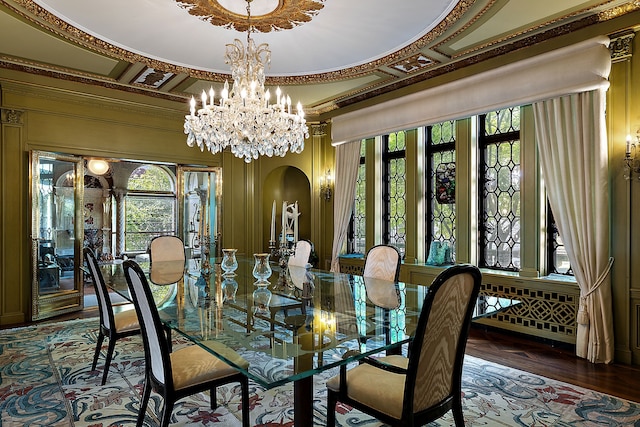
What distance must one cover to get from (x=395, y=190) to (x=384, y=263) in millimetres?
2229

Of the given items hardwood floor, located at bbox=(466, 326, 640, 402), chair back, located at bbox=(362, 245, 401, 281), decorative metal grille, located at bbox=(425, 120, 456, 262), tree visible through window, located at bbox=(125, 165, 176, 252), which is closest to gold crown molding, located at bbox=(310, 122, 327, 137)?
decorative metal grille, located at bbox=(425, 120, 456, 262)

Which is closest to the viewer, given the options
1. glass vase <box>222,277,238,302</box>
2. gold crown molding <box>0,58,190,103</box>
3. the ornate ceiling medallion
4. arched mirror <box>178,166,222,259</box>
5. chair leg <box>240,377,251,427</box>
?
chair leg <box>240,377,251,427</box>

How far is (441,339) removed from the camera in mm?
1688

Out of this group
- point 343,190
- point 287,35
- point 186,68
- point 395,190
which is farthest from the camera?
point 343,190

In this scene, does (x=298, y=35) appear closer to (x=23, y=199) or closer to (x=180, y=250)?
(x=180, y=250)

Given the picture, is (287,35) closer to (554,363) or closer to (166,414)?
(166,414)

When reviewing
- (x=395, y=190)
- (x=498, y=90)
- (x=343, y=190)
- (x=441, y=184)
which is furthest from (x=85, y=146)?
(x=498, y=90)

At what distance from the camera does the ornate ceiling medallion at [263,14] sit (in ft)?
9.79

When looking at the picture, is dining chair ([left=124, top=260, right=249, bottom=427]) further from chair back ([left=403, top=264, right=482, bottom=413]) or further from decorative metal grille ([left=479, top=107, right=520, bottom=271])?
decorative metal grille ([left=479, top=107, right=520, bottom=271])

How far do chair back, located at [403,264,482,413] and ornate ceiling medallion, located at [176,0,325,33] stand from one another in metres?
2.36

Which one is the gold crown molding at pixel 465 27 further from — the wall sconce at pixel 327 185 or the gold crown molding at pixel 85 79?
the gold crown molding at pixel 85 79

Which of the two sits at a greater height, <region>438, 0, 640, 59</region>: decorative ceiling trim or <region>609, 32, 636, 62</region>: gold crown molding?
<region>438, 0, 640, 59</region>: decorative ceiling trim

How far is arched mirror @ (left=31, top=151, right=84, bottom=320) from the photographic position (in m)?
4.65

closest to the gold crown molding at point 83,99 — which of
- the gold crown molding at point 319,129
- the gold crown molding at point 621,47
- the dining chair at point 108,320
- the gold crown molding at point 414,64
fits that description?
the gold crown molding at point 319,129
